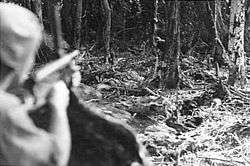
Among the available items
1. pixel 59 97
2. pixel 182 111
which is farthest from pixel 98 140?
pixel 182 111

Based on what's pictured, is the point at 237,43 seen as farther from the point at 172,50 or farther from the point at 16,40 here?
the point at 16,40

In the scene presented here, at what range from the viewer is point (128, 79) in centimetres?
439

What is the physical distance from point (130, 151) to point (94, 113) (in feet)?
0.41

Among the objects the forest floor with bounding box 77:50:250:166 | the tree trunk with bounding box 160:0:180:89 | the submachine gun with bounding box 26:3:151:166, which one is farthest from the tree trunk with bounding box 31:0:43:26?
the submachine gun with bounding box 26:3:151:166

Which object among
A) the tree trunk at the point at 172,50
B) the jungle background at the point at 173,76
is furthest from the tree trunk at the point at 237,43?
the tree trunk at the point at 172,50

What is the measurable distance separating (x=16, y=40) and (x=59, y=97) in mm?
153

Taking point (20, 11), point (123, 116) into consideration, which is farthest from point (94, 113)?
point (123, 116)

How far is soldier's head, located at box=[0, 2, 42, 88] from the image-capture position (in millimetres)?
1059

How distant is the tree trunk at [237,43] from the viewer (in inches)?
145

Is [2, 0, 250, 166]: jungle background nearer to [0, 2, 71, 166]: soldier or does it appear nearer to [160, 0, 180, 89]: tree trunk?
[160, 0, 180, 89]: tree trunk

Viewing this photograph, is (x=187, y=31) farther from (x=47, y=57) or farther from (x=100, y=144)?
(x=100, y=144)

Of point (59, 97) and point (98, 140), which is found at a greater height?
point (59, 97)

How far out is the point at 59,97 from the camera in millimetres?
1065

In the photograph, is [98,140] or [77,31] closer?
[98,140]
